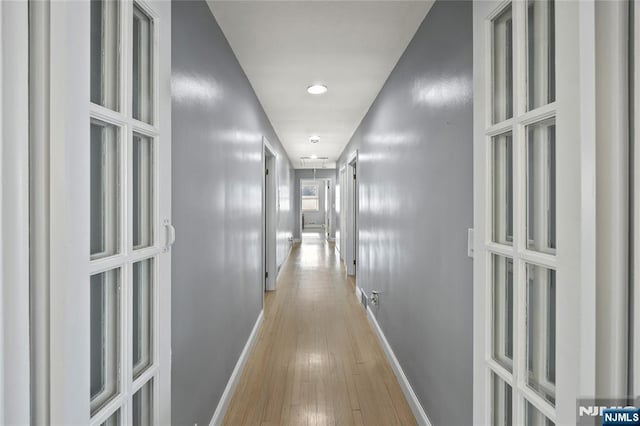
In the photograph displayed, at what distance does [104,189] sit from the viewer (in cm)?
88

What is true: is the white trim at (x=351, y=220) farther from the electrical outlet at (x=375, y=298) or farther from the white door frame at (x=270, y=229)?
the electrical outlet at (x=375, y=298)

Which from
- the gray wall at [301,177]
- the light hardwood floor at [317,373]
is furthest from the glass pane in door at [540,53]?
the gray wall at [301,177]

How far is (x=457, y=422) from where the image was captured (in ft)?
5.13

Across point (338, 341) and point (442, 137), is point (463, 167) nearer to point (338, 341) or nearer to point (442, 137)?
point (442, 137)

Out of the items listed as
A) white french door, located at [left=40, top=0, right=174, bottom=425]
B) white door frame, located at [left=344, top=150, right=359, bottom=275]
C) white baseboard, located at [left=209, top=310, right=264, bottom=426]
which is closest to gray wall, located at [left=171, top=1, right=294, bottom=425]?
white baseboard, located at [left=209, top=310, right=264, bottom=426]

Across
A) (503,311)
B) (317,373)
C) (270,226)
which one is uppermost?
(270,226)

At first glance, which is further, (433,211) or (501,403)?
(433,211)

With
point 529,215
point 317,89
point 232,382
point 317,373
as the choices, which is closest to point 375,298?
point 317,373

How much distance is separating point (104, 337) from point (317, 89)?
2848 millimetres

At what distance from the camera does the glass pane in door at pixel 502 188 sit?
110cm

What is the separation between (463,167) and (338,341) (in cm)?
236
